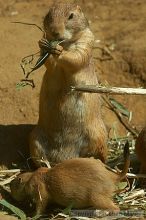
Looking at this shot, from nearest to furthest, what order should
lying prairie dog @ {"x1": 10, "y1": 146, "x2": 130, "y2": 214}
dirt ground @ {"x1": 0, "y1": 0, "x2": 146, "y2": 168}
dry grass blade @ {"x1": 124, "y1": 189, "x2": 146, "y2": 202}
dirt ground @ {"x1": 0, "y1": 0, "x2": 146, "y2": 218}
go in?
lying prairie dog @ {"x1": 10, "y1": 146, "x2": 130, "y2": 214} → dry grass blade @ {"x1": 124, "y1": 189, "x2": 146, "y2": 202} → dirt ground @ {"x1": 0, "y1": 0, "x2": 146, "y2": 218} → dirt ground @ {"x1": 0, "y1": 0, "x2": 146, "y2": 168}

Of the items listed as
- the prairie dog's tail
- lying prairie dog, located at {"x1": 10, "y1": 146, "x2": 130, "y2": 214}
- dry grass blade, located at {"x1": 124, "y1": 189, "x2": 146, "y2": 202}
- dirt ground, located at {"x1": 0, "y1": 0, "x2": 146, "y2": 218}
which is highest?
dirt ground, located at {"x1": 0, "y1": 0, "x2": 146, "y2": 218}

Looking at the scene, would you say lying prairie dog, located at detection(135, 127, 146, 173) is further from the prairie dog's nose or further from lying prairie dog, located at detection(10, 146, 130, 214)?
the prairie dog's nose

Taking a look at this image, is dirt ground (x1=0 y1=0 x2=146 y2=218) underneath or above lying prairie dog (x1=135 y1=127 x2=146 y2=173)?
above

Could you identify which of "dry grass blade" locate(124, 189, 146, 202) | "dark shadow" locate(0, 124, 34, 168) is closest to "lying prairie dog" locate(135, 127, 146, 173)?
"dry grass blade" locate(124, 189, 146, 202)

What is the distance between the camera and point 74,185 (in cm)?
661

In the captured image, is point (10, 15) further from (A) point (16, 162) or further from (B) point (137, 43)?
(A) point (16, 162)

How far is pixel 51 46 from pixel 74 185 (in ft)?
4.60

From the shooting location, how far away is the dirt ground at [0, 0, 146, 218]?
27.0 ft

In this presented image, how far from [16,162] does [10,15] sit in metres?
3.53

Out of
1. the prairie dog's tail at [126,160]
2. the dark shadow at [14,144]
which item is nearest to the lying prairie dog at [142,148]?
the prairie dog's tail at [126,160]

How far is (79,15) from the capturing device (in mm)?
7293

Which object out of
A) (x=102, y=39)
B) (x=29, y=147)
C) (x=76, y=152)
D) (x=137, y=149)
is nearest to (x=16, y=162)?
(x=29, y=147)

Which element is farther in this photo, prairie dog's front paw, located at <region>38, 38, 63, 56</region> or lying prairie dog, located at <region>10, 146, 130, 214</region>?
prairie dog's front paw, located at <region>38, 38, 63, 56</region>

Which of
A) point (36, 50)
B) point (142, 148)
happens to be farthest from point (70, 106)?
point (36, 50)
